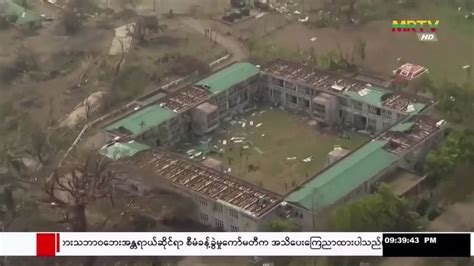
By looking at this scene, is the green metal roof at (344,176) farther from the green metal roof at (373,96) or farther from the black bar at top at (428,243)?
the black bar at top at (428,243)

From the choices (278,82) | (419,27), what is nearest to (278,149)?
(278,82)

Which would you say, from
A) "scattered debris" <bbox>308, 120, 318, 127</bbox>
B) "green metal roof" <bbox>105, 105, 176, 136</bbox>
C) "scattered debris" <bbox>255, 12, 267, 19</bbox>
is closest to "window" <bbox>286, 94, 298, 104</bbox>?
"scattered debris" <bbox>308, 120, 318, 127</bbox>

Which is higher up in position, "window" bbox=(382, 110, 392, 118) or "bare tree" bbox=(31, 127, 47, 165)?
"window" bbox=(382, 110, 392, 118)

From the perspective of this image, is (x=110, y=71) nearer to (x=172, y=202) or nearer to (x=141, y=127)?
(x=141, y=127)

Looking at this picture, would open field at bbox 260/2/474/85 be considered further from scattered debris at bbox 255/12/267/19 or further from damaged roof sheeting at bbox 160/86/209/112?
damaged roof sheeting at bbox 160/86/209/112

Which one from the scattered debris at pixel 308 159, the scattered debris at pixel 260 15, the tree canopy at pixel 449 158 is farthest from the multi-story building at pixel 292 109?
the scattered debris at pixel 260 15

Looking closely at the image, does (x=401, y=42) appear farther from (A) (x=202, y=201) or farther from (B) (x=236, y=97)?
(A) (x=202, y=201)
